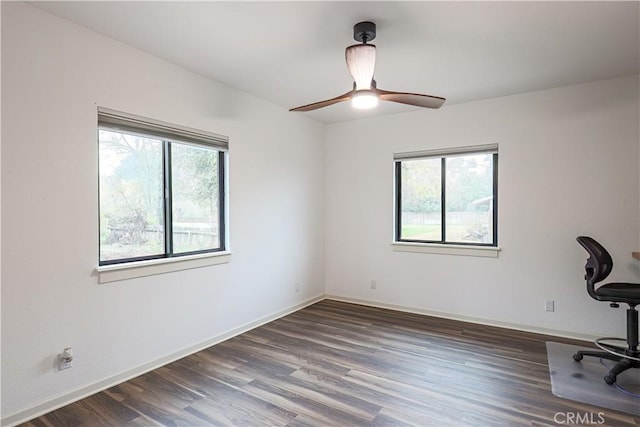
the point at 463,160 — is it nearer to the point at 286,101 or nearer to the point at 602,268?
the point at 602,268

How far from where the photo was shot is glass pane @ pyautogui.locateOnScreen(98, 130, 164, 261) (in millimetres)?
2609

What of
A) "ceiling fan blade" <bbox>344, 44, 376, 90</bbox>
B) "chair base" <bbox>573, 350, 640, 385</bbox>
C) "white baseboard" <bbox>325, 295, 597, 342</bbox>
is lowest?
"white baseboard" <bbox>325, 295, 597, 342</bbox>

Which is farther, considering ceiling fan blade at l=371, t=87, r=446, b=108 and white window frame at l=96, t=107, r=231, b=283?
white window frame at l=96, t=107, r=231, b=283

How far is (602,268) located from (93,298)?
3.81 metres

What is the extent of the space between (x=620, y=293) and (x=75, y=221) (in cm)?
393

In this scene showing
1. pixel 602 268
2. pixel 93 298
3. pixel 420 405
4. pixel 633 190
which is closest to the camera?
pixel 420 405

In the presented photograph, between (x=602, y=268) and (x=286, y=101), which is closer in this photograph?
(x=602, y=268)

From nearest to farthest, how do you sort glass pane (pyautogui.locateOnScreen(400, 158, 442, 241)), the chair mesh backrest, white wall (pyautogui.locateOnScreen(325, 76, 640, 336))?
the chair mesh backrest → white wall (pyautogui.locateOnScreen(325, 76, 640, 336)) → glass pane (pyautogui.locateOnScreen(400, 158, 442, 241))

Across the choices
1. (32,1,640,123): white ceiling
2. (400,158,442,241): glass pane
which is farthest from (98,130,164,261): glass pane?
(400,158,442,241): glass pane

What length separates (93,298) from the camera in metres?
2.45

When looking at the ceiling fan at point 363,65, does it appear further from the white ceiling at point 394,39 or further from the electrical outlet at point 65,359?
the electrical outlet at point 65,359

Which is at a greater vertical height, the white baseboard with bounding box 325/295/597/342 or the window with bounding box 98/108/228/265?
the window with bounding box 98/108/228/265

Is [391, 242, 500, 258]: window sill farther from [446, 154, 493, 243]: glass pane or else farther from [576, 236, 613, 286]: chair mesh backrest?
[576, 236, 613, 286]: chair mesh backrest

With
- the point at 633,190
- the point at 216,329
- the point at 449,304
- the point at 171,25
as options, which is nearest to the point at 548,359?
the point at 449,304
